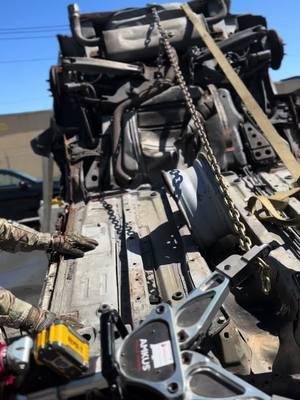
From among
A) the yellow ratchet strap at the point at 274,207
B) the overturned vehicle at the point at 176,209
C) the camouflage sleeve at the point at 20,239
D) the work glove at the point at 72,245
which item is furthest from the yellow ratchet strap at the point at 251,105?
the camouflage sleeve at the point at 20,239

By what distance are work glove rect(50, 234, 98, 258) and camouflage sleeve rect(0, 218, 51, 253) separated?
0.24 feet

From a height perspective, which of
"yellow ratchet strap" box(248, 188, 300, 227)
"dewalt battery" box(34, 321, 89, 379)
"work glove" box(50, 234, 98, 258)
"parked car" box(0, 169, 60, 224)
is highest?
"dewalt battery" box(34, 321, 89, 379)

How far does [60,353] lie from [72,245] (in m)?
1.82

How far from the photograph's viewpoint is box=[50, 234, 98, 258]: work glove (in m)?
3.25

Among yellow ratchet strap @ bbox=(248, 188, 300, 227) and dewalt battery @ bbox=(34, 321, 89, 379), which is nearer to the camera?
dewalt battery @ bbox=(34, 321, 89, 379)

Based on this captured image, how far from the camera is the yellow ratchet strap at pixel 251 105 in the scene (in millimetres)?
3088

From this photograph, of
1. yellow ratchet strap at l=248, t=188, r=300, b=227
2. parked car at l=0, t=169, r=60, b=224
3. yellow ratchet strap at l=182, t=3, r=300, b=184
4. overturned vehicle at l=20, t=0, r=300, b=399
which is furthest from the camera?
parked car at l=0, t=169, r=60, b=224

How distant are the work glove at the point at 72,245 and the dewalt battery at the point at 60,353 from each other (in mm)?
1700

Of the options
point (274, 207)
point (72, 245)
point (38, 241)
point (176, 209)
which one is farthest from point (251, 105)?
point (38, 241)

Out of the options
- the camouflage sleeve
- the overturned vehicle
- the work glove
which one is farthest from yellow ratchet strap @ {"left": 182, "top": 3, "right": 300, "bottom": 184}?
the camouflage sleeve

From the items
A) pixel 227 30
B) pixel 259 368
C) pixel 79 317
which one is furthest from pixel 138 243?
pixel 227 30

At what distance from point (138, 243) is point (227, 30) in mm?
3642

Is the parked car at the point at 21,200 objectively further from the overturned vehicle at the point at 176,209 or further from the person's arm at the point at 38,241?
the person's arm at the point at 38,241

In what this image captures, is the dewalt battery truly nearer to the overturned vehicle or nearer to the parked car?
Answer: the overturned vehicle
